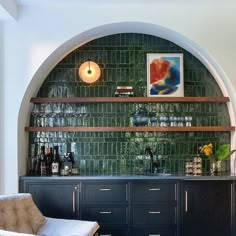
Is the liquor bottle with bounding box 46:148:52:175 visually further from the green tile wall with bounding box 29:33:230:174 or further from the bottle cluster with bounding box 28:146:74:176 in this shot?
the green tile wall with bounding box 29:33:230:174

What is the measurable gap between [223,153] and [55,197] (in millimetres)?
1920

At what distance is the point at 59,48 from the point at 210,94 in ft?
6.03

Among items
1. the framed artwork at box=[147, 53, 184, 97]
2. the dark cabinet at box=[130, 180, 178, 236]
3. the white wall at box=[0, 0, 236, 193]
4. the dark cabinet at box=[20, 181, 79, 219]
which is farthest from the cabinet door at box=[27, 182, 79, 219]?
the framed artwork at box=[147, 53, 184, 97]

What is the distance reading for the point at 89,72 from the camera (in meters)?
4.32

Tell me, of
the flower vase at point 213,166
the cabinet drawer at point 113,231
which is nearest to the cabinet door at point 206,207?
the flower vase at point 213,166

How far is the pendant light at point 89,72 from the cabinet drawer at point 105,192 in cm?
122

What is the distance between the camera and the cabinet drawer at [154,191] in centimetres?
394

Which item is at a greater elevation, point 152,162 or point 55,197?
point 152,162

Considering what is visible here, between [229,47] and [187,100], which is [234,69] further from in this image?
[187,100]

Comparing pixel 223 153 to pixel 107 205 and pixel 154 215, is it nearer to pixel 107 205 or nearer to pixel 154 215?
pixel 154 215

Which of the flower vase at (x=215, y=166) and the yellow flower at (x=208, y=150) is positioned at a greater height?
the yellow flower at (x=208, y=150)

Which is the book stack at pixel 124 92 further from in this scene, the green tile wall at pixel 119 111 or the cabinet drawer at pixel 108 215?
the cabinet drawer at pixel 108 215

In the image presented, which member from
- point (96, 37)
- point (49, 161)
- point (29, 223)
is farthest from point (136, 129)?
point (29, 223)

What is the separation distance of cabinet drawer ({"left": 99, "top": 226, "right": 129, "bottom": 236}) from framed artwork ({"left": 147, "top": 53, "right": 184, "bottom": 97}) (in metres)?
1.54
